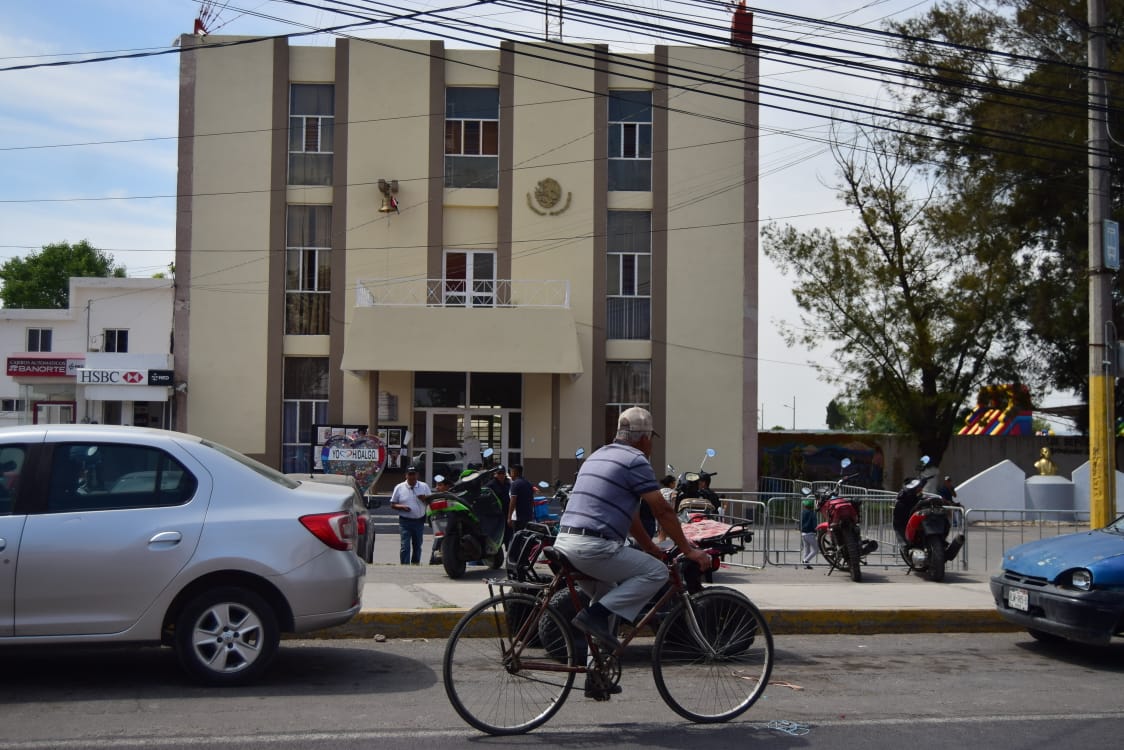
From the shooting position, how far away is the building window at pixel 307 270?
1104 inches

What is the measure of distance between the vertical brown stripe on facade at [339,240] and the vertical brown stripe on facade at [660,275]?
313 inches

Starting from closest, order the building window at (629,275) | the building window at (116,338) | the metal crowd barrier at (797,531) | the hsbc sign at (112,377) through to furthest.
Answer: the metal crowd barrier at (797,531) < the hsbc sign at (112,377) < the building window at (629,275) < the building window at (116,338)

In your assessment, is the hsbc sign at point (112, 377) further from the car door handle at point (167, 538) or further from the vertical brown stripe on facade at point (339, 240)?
the car door handle at point (167, 538)

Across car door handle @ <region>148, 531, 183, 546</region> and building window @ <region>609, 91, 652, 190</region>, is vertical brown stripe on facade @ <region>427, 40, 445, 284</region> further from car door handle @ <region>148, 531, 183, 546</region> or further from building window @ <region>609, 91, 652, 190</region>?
car door handle @ <region>148, 531, 183, 546</region>

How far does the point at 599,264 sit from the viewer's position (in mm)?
28078

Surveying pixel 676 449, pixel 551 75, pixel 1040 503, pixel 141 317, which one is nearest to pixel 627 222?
pixel 551 75

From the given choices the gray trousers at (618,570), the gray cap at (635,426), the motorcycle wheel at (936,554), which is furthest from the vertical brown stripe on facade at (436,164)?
the gray trousers at (618,570)

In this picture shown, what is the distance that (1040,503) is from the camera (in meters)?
27.7

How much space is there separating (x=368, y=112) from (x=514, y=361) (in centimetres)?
775

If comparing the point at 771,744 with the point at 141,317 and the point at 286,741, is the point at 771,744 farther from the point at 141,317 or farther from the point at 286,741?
the point at 141,317

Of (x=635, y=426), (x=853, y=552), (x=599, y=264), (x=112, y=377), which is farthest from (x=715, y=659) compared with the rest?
(x=112, y=377)

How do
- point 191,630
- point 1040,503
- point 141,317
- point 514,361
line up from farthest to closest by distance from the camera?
point 141,317
point 1040,503
point 514,361
point 191,630

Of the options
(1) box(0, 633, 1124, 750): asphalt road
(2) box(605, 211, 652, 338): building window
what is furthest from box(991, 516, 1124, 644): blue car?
(2) box(605, 211, 652, 338): building window

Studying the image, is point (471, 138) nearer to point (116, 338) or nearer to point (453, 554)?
point (453, 554)
